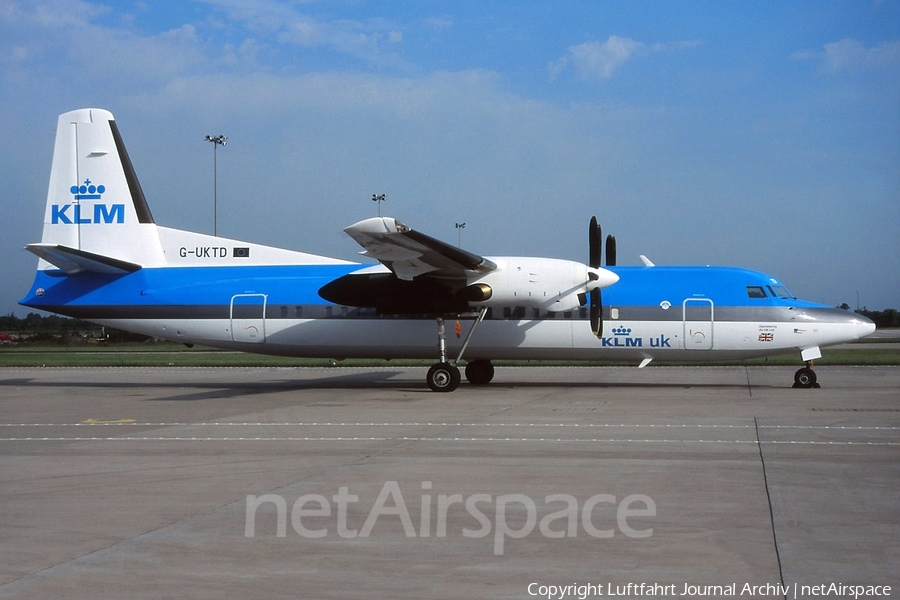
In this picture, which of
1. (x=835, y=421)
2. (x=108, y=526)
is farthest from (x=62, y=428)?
(x=835, y=421)

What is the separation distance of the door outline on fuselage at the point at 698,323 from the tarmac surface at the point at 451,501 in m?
3.92

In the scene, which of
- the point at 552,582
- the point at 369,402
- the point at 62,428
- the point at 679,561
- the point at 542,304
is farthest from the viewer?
the point at 542,304

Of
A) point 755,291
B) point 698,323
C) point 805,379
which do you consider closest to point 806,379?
point 805,379

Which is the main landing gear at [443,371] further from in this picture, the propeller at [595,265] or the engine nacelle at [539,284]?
the propeller at [595,265]

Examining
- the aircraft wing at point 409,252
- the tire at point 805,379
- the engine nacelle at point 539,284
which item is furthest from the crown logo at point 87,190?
the tire at point 805,379

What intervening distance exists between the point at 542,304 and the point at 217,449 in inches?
416

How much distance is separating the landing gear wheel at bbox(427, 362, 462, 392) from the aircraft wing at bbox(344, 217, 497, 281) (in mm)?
2250

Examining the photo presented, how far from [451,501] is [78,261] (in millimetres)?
16847

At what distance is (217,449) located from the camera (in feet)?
39.0

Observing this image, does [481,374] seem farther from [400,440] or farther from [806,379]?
[400,440]

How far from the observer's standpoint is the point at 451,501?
8281mm

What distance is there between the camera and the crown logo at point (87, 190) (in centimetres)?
2327

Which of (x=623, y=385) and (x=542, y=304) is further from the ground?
(x=542, y=304)

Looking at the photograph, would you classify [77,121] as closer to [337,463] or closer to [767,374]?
[337,463]
